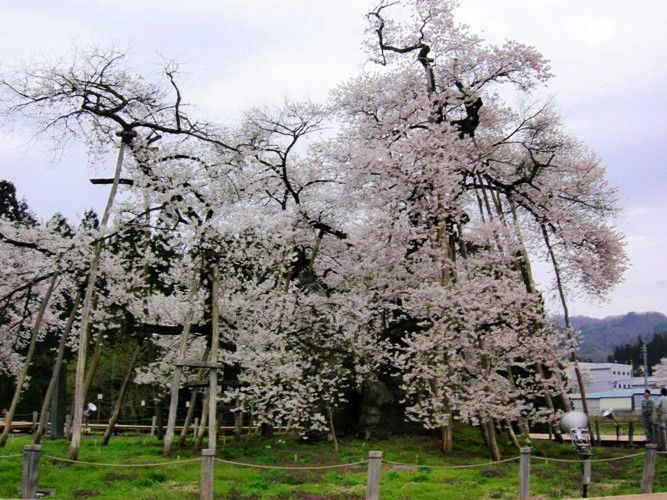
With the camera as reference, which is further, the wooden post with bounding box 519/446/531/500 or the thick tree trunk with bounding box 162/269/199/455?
the thick tree trunk with bounding box 162/269/199/455

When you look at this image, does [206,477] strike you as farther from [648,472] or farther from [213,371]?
[648,472]

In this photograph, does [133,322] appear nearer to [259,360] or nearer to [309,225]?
[259,360]

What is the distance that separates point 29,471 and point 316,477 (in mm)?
6838

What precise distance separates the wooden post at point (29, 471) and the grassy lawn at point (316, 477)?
2506 mm

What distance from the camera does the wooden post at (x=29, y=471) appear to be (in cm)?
993

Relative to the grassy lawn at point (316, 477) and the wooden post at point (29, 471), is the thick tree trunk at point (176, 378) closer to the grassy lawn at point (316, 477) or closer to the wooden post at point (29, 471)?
the grassy lawn at point (316, 477)

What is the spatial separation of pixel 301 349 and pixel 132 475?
8.03 meters

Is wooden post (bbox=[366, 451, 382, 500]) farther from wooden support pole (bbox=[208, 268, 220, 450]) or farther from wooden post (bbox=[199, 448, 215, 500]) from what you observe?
wooden support pole (bbox=[208, 268, 220, 450])

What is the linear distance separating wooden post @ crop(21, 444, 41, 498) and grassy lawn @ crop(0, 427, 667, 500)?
2.51 m

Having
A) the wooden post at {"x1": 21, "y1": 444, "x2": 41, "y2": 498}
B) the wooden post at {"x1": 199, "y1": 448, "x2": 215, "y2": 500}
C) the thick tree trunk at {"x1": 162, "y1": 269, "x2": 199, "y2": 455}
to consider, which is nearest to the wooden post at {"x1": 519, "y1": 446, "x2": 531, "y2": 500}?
the wooden post at {"x1": 199, "y1": 448, "x2": 215, "y2": 500}

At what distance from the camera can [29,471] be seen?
9992 mm

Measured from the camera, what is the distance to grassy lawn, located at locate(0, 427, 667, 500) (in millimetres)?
13078

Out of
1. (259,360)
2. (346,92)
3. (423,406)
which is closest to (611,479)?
(423,406)

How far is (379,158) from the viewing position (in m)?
21.2
